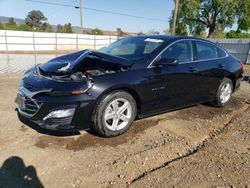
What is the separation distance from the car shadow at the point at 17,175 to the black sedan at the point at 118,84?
24.2 inches

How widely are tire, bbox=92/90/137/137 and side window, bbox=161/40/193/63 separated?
108 cm

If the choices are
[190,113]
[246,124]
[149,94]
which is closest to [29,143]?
[149,94]

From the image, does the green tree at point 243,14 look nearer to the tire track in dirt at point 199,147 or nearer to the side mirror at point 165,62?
the tire track in dirt at point 199,147

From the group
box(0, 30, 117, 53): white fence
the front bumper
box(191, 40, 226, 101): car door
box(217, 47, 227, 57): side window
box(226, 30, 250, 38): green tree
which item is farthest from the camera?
box(226, 30, 250, 38): green tree

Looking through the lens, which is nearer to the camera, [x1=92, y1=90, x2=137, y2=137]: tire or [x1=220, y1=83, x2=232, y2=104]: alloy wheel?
[x1=92, y1=90, x2=137, y2=137]: tire

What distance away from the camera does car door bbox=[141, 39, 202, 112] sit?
13.6 feet

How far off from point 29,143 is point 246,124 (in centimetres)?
379

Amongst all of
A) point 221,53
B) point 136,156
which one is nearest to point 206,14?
point 221,53

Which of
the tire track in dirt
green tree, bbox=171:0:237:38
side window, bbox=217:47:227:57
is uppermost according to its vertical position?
green tree, bbox=171:0:237:38

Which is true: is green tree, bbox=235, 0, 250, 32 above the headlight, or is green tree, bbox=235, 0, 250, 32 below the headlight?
above

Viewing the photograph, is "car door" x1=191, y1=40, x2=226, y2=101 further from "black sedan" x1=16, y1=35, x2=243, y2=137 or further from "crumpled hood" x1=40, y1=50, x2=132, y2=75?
"crumpled hood" x1=40, y1=50, x2=132, y2=75

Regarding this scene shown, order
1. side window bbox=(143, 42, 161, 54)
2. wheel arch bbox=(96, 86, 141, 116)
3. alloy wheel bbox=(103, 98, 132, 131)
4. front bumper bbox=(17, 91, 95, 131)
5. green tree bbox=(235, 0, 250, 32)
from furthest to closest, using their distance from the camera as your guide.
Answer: green tree bbox=(235, 0, 250, 32) < side window bbox=(143, 42, 161, 54) < alloy wheel bbox=(103, 98, 132, 131) < wheel arch bbox=(96, 86, 141, 116) < front bumper bbox=(17, 91, 95, 131)

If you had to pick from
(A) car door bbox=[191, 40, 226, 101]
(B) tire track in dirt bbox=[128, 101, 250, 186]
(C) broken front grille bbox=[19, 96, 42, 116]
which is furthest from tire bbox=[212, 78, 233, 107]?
(C) broken front grille bbox=[19, 96, 42, 116]

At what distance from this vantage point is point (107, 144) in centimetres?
368
